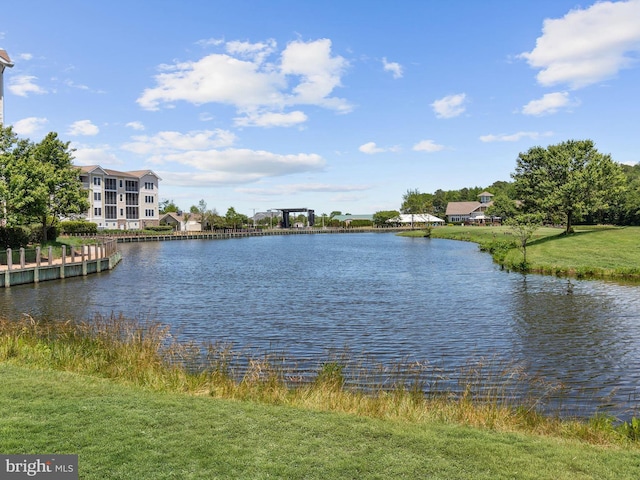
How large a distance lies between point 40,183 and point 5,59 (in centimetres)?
1316

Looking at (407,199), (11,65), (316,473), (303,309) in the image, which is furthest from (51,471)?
(407,199)

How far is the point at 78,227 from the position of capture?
Result: 310 feet

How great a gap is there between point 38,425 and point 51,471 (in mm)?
1687

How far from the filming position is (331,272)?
45094 mm


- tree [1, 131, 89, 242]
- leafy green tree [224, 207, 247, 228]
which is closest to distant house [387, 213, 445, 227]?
leafy green tree [224, 207, 247, 228]

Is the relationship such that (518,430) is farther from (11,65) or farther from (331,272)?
(11,65)

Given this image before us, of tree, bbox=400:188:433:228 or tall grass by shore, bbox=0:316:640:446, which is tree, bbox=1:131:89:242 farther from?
tree, bbox=400:188:433:228

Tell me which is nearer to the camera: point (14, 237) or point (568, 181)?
point (14, 237)

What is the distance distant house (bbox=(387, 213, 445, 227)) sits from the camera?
156 metres

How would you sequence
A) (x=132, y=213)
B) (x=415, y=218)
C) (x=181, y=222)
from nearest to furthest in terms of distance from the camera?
1. (x=132, y=213)
2. (x=181, y=222)
3. (x=415, y=218)

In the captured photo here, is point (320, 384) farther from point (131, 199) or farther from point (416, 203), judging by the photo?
point (416, 203)

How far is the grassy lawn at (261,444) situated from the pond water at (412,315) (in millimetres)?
5431

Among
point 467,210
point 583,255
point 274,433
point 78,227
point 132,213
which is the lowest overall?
point 274,433

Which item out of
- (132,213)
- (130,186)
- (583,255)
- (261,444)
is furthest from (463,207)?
(261,444)
